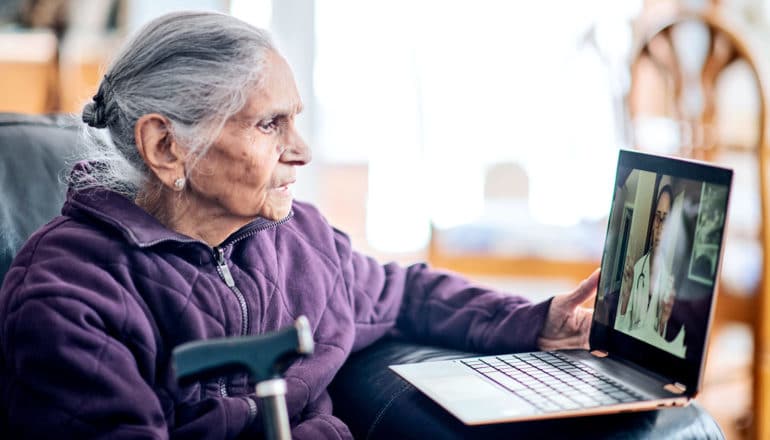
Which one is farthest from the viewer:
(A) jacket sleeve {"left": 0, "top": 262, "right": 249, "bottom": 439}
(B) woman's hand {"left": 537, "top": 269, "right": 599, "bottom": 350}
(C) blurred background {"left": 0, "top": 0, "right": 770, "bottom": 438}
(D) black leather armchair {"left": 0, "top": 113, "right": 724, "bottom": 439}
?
(C) blurred background {"left": 0, "top": 0, "right": 770, "bottom": 438}

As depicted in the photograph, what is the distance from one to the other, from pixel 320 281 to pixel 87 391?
462 mm

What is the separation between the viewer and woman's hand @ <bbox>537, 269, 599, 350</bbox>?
4.67 ft

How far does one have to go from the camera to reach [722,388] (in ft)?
10.1

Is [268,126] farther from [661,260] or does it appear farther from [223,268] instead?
[661,260]

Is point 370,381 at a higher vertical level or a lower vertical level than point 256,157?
lower

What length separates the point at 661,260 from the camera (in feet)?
3.88

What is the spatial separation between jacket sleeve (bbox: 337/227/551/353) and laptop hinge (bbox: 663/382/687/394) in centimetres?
29

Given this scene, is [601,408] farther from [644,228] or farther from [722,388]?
[722,388]

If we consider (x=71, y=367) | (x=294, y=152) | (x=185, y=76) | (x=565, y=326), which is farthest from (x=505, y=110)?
Result: (x=71, y=367)

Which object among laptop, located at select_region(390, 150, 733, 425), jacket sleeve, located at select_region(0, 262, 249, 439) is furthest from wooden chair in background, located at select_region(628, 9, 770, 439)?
jacket sleeve, located at select_region(0, 262, 249, 439)

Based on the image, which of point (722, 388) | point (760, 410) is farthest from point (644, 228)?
point (722, 388)

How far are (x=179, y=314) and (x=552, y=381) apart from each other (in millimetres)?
483

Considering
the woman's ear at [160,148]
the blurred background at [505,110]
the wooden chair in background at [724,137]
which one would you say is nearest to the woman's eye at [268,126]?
the woman's ear at [160,148]

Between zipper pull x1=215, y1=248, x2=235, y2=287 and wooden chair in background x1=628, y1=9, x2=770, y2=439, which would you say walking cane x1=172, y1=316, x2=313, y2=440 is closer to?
zipper pull x1=215, y1=248, x2=235, y2=287
